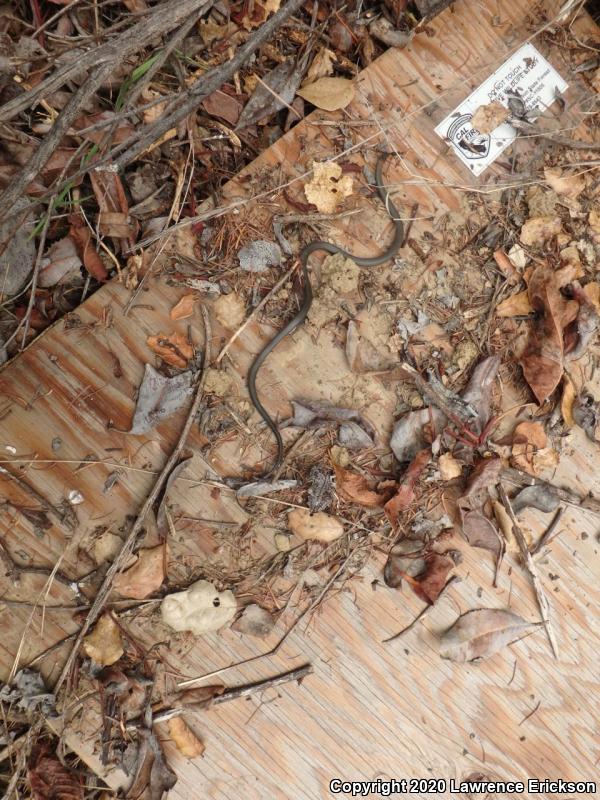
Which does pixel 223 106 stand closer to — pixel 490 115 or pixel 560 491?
pixel 490 115

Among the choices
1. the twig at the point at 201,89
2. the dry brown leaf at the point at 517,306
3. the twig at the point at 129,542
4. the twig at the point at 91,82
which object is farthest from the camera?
the dry brown leaf at the point at 517,306

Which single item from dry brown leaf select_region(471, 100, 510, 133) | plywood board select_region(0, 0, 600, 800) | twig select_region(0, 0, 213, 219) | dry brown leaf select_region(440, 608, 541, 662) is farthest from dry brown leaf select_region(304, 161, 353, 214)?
dry brown leaf select_region(440, 608, 541, 662)

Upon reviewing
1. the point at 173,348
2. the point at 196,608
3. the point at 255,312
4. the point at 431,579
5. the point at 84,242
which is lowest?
the point at 431,579

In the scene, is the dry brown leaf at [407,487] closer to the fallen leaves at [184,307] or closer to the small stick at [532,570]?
the small stick at [532,570]

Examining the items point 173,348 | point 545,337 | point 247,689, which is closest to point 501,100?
point 545,337

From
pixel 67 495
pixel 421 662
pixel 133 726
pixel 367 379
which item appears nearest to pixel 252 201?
pixel 367 379

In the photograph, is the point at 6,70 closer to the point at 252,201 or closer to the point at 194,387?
the point at 252,201

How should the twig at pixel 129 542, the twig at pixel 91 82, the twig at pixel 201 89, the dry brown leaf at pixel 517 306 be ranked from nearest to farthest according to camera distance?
the twig at pixel 91 82
the twig at pixel 201 89
the twig at pixel 129 542
the dry brown leaf at pixel 517 306

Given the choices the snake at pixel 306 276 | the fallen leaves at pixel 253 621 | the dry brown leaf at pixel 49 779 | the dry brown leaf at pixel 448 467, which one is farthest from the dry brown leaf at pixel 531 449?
the dry brown leaf at pixel 49 779
